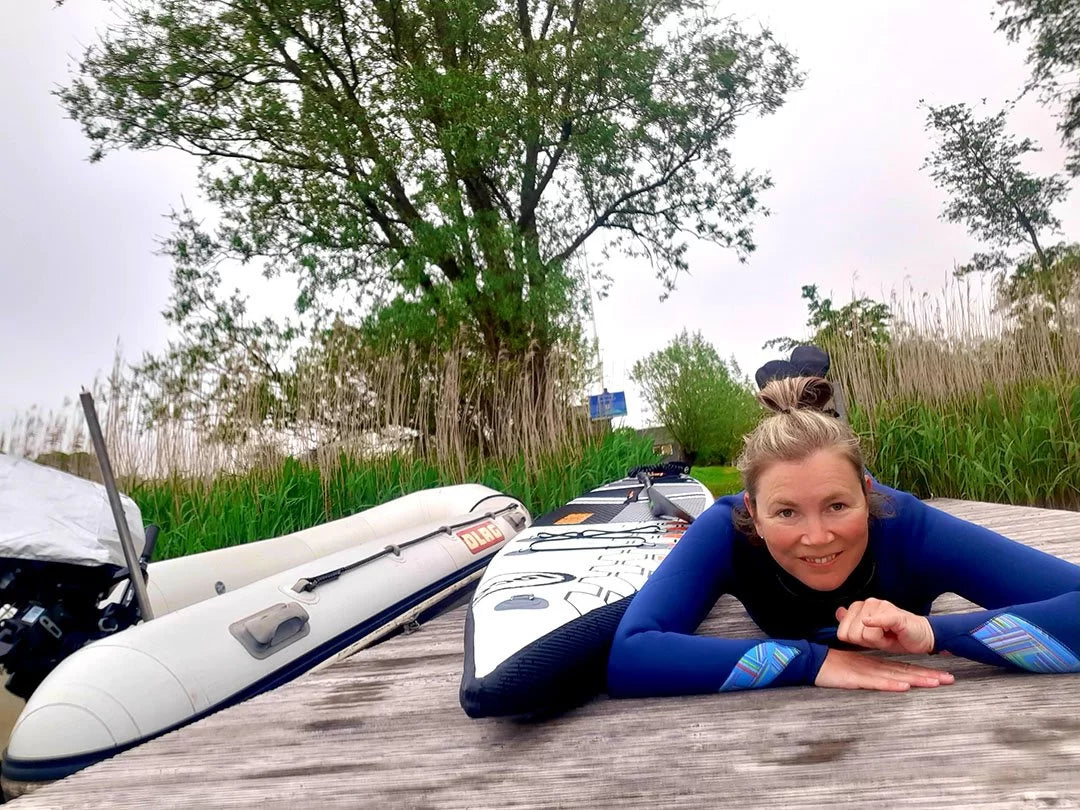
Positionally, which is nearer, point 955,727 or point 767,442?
point 955,727

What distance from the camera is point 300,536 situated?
13.4 feet

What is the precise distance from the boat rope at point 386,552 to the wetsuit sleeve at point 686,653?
182 cm

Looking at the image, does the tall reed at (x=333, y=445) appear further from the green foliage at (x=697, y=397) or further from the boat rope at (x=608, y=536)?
the green foliage at (x=697, y=397)

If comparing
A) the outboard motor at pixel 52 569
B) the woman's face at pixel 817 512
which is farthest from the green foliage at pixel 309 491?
the woman's face at pixel 817 512

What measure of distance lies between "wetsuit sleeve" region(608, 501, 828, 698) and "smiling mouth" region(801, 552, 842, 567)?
156 mm

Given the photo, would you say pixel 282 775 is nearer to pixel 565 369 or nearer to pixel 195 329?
pixel 565 369

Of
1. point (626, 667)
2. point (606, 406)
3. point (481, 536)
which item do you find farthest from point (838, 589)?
point (606, 406)

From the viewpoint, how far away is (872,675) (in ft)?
4.40

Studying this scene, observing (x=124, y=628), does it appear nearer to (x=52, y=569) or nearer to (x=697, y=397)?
(x=52, y=569)

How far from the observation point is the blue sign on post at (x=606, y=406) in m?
7.00

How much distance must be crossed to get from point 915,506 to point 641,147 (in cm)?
1154

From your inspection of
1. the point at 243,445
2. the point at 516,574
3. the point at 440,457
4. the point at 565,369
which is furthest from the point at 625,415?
the point at 516,574

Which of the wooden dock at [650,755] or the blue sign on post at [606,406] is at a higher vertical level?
the blue sign on post at [606,406]

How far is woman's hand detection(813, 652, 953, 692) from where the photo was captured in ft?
4.35
